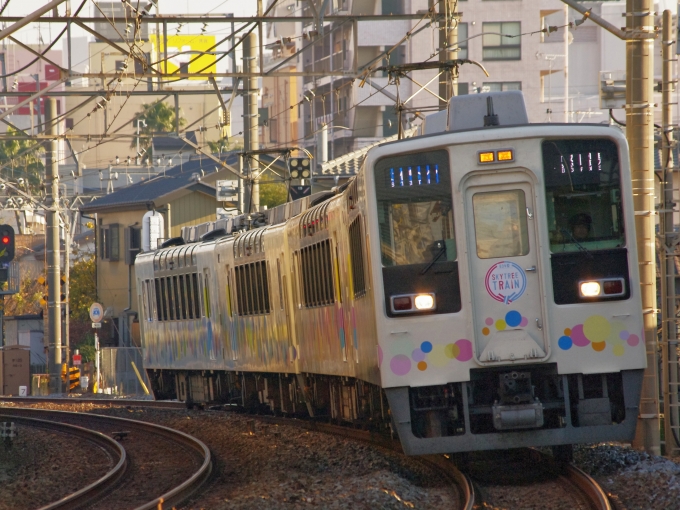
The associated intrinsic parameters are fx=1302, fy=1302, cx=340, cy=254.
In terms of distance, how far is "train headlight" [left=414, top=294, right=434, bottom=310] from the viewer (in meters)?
9.30

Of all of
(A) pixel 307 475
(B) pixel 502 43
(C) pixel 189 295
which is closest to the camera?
(A) pixel 307 475

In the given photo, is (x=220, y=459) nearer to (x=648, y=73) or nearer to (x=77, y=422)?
(x=648, y=73)

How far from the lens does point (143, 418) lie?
19844 mm

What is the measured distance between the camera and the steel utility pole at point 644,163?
10648mm

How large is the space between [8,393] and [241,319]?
19.0 meters

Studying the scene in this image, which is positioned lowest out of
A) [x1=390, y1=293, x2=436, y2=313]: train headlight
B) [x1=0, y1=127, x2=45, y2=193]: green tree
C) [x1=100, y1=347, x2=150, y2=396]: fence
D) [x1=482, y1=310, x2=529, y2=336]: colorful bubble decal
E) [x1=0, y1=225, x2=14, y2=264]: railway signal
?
[x1=100, y1=347, x2=150, y2=396]: fence

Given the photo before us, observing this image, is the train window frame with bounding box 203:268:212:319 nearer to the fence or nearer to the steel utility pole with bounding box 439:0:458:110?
the steel utility pole with bounding box 439:0:458:110

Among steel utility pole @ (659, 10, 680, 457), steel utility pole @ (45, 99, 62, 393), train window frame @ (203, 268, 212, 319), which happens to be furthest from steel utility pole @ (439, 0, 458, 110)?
steel utility pole @ (45, 99, 62, 393)

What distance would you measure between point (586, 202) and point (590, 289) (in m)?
0.63

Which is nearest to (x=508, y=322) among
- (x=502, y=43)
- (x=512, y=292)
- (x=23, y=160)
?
(x=512, y=292)

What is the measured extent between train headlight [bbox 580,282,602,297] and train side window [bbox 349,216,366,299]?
5.66 ft

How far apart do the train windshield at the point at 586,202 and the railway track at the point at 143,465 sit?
3.46 meters

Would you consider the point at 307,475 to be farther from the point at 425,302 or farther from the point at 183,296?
the point at 183,296

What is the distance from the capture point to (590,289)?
9.28 meters
